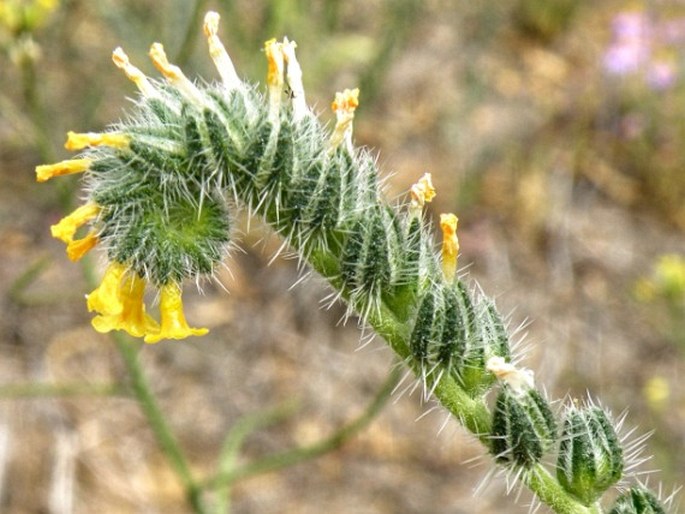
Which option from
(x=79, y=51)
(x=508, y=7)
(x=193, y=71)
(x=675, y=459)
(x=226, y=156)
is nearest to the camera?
(x=226, y=156)

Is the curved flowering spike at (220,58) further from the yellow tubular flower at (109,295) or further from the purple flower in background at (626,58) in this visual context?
the purple flower in background at (626,58)

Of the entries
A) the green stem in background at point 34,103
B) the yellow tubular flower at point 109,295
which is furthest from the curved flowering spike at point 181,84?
the green stem in background at point 34,103

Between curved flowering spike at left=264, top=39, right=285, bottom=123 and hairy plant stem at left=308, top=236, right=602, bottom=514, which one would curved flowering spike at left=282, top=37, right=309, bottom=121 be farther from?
hairy plant stem at left=308, top=236, right=602, bottom=514

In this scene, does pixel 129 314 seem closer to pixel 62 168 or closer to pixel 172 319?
pixel 172 319

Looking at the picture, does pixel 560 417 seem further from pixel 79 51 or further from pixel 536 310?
pixel 79 51

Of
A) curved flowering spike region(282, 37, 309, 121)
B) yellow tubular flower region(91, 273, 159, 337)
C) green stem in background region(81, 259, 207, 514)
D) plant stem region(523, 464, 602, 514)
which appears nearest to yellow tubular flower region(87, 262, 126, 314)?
yellow tubular flower region(91, 273, 159, 337)

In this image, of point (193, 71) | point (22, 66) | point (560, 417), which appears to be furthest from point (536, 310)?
point (560, 417)

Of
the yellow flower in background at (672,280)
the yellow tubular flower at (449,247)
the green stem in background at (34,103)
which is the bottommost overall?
the yellow tubular flower at (449,247)
